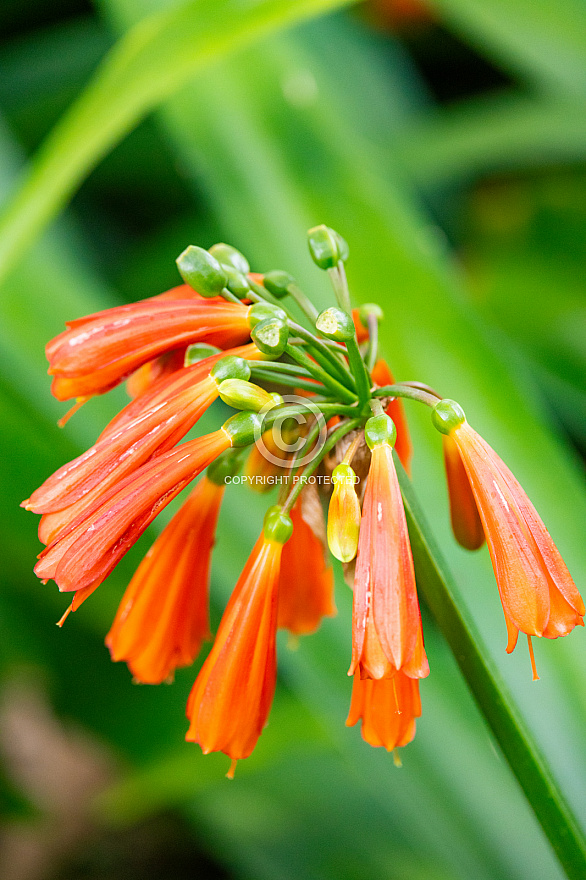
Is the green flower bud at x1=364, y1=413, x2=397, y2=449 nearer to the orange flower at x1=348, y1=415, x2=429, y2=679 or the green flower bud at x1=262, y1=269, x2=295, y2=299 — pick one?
the orange flower at x1=348, y1=415, x2=429, y2=679

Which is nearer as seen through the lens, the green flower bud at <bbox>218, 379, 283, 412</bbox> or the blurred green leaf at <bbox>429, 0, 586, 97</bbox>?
the green flower bud at <bbox>218, 379, 283, 412</bbox>

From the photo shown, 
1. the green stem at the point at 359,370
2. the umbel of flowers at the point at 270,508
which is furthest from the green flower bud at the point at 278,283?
the green stem at the point at 359,370

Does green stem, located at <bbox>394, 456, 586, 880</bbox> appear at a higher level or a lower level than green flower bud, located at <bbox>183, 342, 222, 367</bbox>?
lower

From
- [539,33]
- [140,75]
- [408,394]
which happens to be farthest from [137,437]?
[539,33]

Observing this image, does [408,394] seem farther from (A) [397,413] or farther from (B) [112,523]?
(B) [112,523]

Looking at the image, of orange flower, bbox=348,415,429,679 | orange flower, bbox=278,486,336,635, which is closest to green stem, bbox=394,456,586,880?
orange flower, bbox=348,415,429,679

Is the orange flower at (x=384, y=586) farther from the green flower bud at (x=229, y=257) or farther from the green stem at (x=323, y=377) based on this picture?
the green flower bud at (x=229, y=257)
